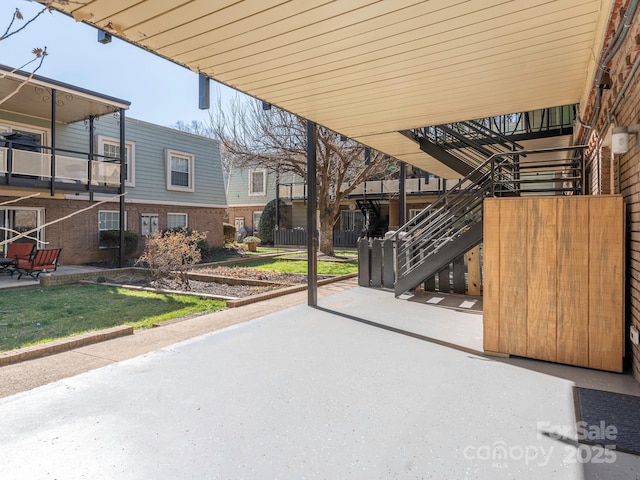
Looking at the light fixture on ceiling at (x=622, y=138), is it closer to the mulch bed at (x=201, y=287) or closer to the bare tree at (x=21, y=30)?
the bare tree at (x=21, y=30)

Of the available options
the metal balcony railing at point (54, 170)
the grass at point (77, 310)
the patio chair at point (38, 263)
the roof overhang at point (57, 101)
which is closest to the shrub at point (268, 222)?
the metal balcony railing at point (54, 170)

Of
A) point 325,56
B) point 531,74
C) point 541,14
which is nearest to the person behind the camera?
point 541,14

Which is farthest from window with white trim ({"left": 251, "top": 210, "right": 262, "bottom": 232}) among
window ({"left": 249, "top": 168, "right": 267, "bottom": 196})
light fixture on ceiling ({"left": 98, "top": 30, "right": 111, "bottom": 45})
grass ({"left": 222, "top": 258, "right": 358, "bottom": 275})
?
light fixture on ceiling ({"left": 98, "top": 30, "right": 111, "bottom": 45})

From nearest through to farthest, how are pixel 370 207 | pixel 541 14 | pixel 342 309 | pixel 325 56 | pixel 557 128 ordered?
1. pixel 541 14
2. pixel 325 56
3. pixel 342 309
4. pixel 557 128
5. pixel 370 207

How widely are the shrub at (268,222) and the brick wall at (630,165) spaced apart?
64.5 ft

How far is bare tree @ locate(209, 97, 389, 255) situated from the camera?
13758mm

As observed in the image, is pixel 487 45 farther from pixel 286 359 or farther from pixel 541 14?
pixel 286 359

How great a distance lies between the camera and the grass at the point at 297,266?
37.5 feet

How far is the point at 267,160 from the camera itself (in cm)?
1443

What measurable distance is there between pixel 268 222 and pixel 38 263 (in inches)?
542

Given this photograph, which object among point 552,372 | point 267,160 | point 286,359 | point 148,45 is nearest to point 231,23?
point 148,45

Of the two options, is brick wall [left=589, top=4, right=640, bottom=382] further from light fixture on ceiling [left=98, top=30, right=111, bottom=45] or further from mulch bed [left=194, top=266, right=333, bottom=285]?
mulch bed [left=194, top=266, right=333, bottom=285]

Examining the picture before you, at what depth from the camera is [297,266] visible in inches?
497

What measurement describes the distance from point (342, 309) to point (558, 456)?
4160mm
